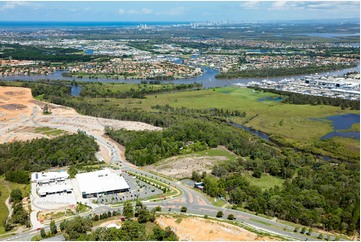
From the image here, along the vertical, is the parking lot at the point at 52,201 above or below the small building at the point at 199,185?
above

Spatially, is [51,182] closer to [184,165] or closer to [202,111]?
[184,165]

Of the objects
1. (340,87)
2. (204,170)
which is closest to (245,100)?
(340,87)

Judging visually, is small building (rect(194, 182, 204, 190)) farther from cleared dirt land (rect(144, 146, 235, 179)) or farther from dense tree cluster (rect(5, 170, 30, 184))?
dense tree cluster (rect(5, 170, 30, 184))

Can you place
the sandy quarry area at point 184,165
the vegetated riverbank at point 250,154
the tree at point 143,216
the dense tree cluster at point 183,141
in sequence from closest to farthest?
1. the tree at point 143,216
2. the vegetated riverbank at point 250,154
3. the sandy quarry area at point 184,165
4. the dense tree cluster at point 183,141

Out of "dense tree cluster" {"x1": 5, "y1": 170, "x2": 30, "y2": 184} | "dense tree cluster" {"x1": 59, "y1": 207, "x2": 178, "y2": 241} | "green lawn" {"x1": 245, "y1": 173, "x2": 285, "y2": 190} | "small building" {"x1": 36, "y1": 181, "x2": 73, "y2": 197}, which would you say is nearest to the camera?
"dense tree cluster" {"x1": 59, "y1": 207, "x2": 178, "y2": 241}

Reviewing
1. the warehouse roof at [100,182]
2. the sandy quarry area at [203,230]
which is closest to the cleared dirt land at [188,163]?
the warehouse roof at [100,182]

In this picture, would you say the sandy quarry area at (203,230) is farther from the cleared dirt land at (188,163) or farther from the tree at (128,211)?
the cleared dirt land at (188,163)

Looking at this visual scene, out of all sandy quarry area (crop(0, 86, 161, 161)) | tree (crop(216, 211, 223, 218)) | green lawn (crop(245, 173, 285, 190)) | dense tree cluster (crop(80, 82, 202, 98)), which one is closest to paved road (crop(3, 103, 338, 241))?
tree (crop(216, 211, 223, 218))
